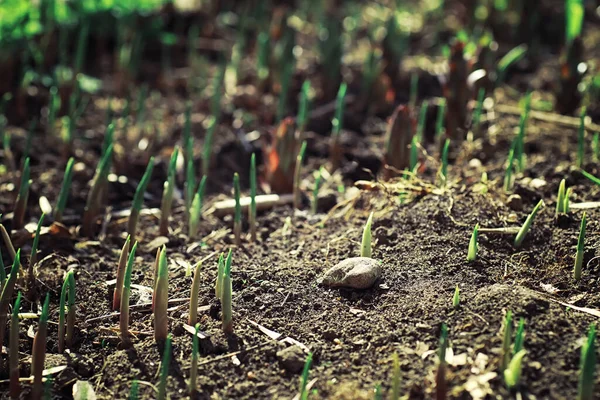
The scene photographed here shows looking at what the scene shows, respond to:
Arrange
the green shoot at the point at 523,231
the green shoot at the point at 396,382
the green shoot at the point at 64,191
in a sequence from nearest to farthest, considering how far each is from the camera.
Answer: the green shoot at the point at 396,382
the green shoot at the point at 523,231
the green shoot at the point at 64,191

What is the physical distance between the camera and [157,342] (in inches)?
76.7

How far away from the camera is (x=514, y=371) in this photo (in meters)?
1.68

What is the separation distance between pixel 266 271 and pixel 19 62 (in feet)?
6.62

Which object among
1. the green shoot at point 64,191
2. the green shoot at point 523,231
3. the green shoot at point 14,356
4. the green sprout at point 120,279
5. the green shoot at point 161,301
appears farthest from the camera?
the green shoot at point 64,191

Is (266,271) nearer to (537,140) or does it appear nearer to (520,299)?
(520,299)

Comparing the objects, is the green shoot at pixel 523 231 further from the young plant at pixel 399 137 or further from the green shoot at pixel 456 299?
the young plant at pixel 399 137

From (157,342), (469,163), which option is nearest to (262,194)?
(469,163)

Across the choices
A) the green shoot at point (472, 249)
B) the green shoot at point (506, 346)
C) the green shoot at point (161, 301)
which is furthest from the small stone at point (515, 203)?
the green shoot at point (161, 301)

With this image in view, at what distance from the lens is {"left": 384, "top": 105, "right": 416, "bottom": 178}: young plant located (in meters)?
2.76

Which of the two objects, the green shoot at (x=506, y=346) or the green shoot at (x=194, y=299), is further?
the green shoot at (x=194, y=299)

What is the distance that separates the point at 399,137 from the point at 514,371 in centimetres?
126

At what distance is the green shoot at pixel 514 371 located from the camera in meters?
1.66

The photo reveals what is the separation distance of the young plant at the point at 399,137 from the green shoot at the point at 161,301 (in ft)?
3.75

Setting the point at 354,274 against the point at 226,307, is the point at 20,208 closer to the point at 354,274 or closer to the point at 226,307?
the point at 226,307
